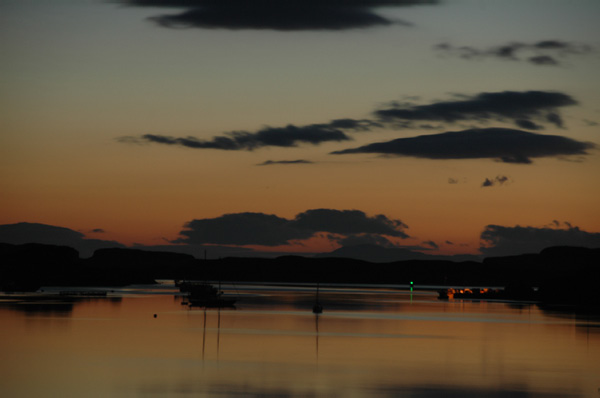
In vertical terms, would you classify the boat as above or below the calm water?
above

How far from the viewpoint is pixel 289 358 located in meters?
68.9

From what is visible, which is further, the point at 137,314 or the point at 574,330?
the point at 137,314

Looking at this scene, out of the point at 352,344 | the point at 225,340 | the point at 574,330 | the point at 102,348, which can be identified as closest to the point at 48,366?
the point at 102,348

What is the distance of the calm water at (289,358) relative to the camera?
51.1 metres

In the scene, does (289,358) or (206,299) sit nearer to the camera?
(289,358)

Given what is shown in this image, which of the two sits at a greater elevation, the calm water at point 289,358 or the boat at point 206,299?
the boat at point 206,299

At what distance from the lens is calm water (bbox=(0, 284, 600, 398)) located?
51.1 meters

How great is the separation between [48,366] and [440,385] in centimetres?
2786

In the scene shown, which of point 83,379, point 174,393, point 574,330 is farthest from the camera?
point 574,330

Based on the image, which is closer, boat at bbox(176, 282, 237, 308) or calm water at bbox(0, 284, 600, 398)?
calm water at bbox(0, 284, 600, 398)

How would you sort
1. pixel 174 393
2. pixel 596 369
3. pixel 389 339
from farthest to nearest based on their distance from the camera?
pixel 389 339, pixel 596 369, pixel 174 393

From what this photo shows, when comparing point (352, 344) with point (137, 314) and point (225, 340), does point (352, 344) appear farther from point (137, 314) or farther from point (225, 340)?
point (137, 314)

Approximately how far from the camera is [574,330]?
10512 centimetres

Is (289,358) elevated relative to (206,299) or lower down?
lower down
